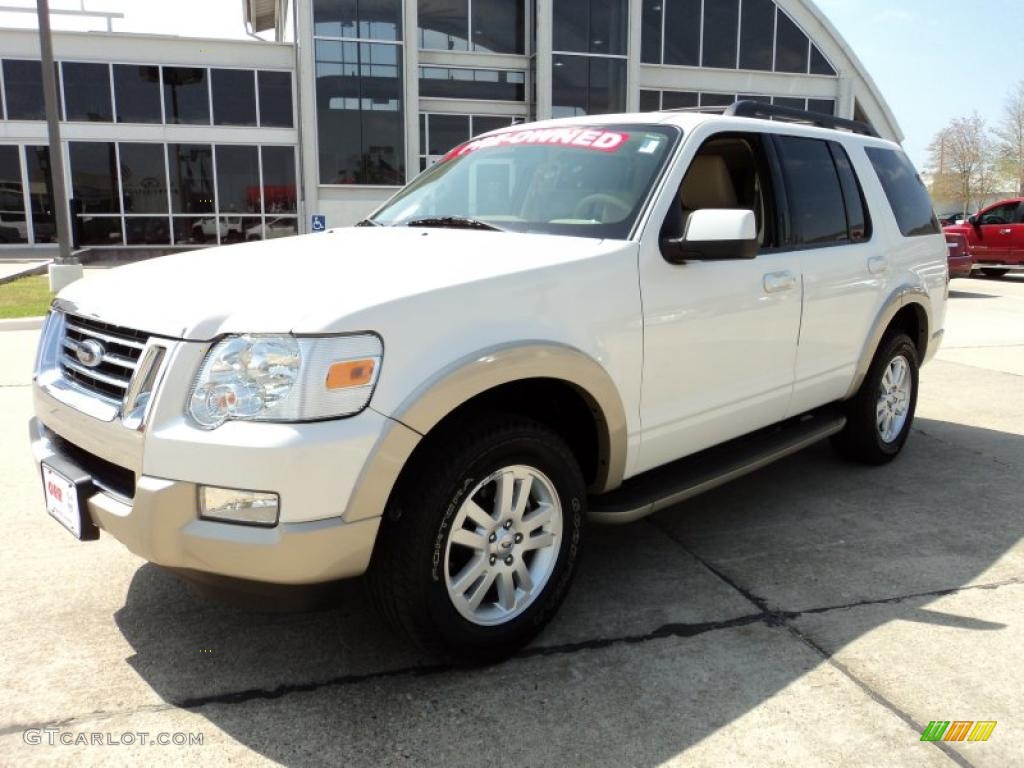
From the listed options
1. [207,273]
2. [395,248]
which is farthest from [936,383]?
[207,273]

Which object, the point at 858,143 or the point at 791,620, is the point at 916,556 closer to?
the point at 791,620

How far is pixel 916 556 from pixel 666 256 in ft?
6.06

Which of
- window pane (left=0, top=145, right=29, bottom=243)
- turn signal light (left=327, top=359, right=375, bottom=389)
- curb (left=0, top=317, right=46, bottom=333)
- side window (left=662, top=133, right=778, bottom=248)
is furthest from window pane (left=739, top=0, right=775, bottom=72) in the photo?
turn signal light (left=327, top=359, right=375, bottom=389)

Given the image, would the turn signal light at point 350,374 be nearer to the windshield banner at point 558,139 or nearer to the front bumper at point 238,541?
the front bumper at point 238,541

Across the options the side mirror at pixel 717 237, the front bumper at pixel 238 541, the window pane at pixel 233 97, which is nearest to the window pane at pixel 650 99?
the window pane at pixel 233 97

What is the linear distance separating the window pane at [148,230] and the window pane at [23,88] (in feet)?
11.8

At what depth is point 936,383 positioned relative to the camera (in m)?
7.61

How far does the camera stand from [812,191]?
13.8 feet

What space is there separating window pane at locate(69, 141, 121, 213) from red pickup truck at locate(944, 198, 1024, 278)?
20.7m

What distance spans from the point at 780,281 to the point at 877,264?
113cm

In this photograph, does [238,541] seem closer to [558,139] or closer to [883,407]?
[558,139]

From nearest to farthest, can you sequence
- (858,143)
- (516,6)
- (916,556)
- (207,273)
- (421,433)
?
(421,433) < (207,273) < (916,556) < (858,143) < (516,6)

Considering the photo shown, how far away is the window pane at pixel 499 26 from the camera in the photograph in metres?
24.0

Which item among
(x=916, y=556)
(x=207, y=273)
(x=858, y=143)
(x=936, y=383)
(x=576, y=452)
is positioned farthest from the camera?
(x=936, y=383)
